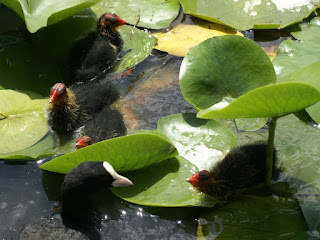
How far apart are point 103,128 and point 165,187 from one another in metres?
0.75

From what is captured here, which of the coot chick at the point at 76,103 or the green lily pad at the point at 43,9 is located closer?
the coot chick at the point at 76,103

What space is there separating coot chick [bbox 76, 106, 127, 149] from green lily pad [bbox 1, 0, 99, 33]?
86cm

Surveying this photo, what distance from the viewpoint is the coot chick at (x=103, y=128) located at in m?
3.75

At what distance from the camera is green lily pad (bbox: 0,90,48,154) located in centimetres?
372

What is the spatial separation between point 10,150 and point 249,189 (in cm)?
167

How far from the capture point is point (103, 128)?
3807 millimetres

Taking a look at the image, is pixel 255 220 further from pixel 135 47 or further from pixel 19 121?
pixel 135 47

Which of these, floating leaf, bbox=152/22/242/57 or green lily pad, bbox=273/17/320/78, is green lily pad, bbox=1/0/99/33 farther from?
green lily pad, bbox=273/17/320/78

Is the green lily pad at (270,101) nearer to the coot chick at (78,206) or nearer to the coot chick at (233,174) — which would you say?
the coot chick at (233,174)

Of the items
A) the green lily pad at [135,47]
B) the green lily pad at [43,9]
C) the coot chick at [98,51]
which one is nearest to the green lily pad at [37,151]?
the coot chick at [98,51]

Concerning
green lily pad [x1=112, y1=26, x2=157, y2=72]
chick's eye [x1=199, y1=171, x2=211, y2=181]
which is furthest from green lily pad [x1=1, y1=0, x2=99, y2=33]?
chick's eye [x1=199, y1=171, x2=211, y2=181]

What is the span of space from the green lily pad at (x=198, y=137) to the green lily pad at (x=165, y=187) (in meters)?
0.08

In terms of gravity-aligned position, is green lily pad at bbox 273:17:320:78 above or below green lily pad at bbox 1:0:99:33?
below

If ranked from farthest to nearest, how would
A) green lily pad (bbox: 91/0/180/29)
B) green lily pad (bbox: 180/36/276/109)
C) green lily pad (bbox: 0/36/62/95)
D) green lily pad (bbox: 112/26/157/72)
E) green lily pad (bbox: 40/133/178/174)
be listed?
green lily pad (bbox: 91/0/180/29)
green lily pad (bbox: 112/26/157/72)
green lily pad (bbox: 0/36/62/95)
green lily pad (bbox: 180/36/276/109)
green lily pad (bbox: 40/133/178/174)
